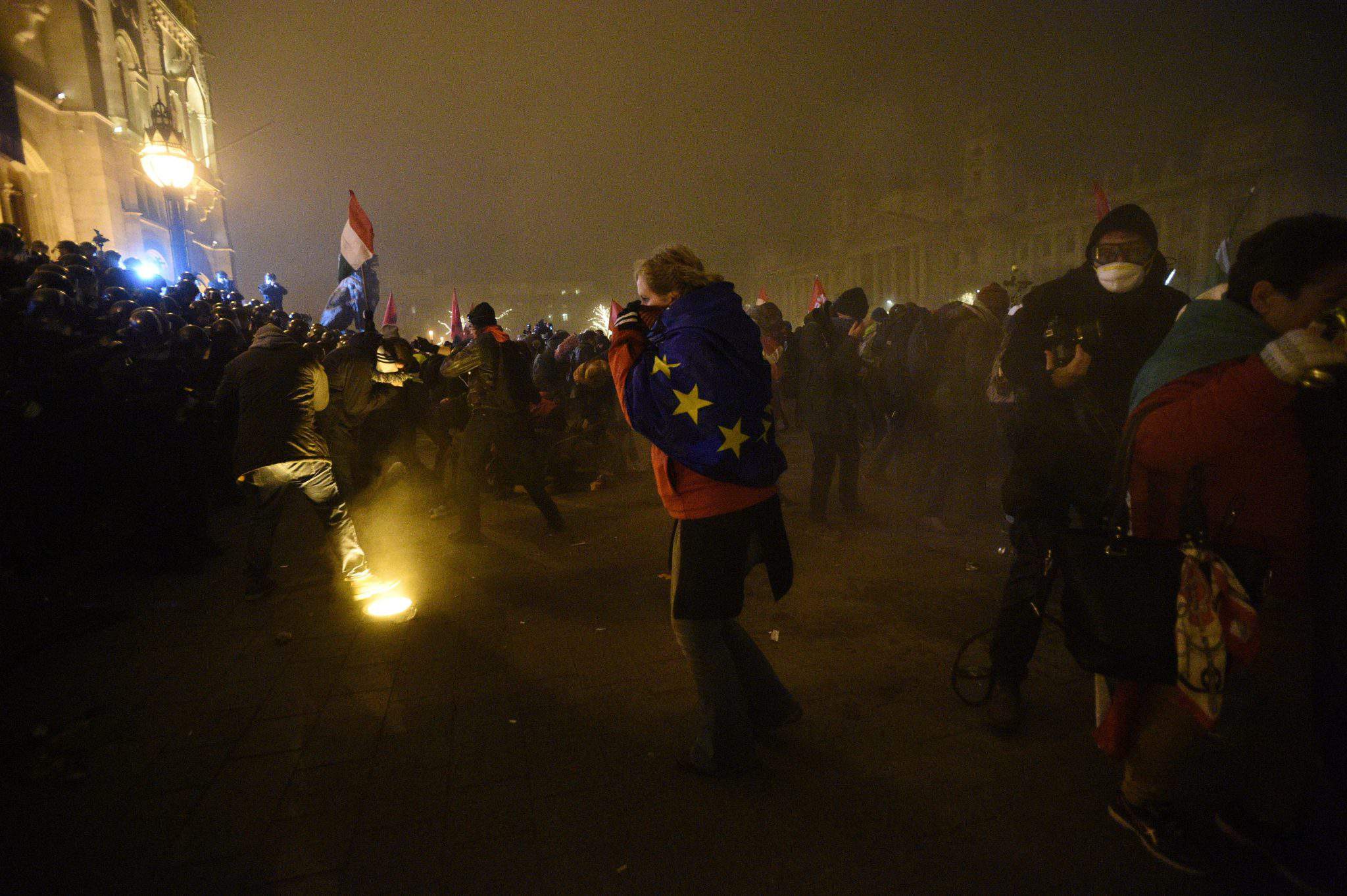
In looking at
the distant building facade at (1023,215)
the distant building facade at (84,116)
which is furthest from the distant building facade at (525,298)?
the distant building facade at (84,116)

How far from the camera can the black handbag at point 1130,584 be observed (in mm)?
2008

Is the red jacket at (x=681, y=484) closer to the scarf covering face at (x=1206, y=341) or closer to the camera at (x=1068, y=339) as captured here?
the scarf covering face at (x=1206, y=341)

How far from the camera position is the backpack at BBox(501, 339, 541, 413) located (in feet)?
20.5

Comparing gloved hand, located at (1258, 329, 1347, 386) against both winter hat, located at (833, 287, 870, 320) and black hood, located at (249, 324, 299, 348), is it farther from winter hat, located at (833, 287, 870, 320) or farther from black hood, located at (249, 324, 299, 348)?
winter hat, located at (833, 287, 870, 320)

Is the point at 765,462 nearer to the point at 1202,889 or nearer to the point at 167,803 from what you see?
the point at 1202,889

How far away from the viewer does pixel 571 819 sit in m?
2.66

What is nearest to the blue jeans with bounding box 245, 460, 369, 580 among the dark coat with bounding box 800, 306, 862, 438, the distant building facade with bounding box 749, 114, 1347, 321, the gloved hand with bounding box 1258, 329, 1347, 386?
the dark coat with bounding box 800, 306, 862, 438

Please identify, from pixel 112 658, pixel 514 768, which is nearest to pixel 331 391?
pixel 112 658

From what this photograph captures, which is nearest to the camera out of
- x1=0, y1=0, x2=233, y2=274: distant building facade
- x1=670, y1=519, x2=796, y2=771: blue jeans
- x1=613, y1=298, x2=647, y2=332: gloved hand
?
x1=613, y1=298, x2=647, y2=332: gloved hand

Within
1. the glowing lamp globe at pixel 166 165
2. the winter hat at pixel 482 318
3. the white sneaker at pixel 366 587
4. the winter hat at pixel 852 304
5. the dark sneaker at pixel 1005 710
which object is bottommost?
the dark sneaker at pixel 1005 710

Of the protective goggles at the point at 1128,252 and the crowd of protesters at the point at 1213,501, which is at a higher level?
the protective goggles at the point at 1128,252

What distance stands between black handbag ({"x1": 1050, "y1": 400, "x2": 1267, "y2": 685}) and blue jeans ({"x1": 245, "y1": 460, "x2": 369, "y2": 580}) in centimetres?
474

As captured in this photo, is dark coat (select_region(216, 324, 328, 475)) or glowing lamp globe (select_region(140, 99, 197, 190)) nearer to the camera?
dark coat (select_region(216, 324, 328, 475))

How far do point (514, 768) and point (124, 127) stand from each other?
34428 millimetres
